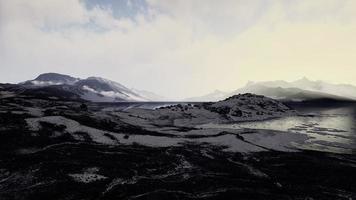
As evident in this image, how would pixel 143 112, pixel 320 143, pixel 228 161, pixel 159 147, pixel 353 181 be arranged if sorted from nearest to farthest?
pixel 353 181, pixel 228 161, pixel 159 147, pixel 320 143, pixel 143 112

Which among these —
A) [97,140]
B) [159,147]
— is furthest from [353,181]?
[97,140]

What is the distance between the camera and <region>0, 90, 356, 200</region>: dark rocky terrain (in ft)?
113

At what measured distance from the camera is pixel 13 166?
136 feet

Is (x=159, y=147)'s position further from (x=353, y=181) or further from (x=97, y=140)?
(x=353, y=181)

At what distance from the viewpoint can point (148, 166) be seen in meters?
45.4

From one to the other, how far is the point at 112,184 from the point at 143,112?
102767mm

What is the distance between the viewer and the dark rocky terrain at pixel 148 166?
34594 millimetres

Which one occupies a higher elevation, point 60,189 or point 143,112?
point 143,112

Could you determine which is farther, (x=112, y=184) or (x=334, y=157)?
(x=334, y=157)

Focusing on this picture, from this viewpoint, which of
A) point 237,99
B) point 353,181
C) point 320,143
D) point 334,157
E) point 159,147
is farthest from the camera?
point 237,99

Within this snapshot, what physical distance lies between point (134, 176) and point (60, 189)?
9.11m

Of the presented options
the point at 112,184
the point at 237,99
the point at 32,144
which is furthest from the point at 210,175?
the point at 237,99

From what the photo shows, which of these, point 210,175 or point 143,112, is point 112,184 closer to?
point 210,175

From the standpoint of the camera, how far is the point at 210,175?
41.6 m
